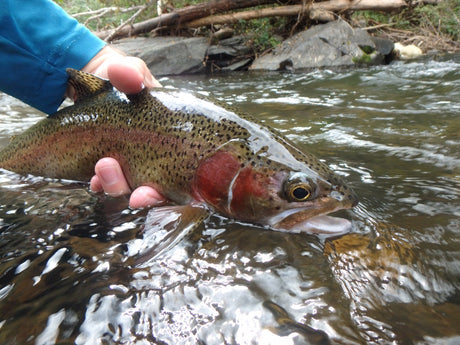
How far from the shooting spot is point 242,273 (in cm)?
164

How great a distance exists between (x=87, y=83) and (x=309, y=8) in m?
11.2

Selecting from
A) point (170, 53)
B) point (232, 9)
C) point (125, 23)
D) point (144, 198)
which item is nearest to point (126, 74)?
Answer: point (144, 198)

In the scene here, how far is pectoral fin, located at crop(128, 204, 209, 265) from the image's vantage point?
1833 millimetres

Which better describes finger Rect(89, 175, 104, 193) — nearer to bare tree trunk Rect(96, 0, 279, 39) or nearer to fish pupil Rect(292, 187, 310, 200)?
fish pupil Rect(292, 187, 310, 200)

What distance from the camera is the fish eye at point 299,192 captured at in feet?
6.17

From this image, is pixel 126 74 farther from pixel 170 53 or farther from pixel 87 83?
pixel 170 53

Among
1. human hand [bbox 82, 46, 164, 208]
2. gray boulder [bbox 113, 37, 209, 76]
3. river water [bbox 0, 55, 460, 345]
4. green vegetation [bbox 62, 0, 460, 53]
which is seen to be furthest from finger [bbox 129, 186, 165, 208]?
green vegetation [bbox 62, 0, 460, 53]

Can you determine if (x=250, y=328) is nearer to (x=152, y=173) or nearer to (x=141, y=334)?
(x=141, y=334)

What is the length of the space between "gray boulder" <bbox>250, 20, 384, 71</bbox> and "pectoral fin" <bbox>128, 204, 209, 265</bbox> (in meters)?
9.21

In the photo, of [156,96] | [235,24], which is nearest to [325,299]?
[156,96]

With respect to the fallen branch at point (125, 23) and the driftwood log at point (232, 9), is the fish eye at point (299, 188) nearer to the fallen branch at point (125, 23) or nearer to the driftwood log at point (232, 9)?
the driftwood log at point (232, 9)

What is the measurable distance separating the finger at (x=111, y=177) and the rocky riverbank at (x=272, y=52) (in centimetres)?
885

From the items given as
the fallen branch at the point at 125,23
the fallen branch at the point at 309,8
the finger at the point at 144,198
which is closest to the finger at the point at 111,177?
the finger at the point at 144,198

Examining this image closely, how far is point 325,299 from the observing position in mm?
1465
